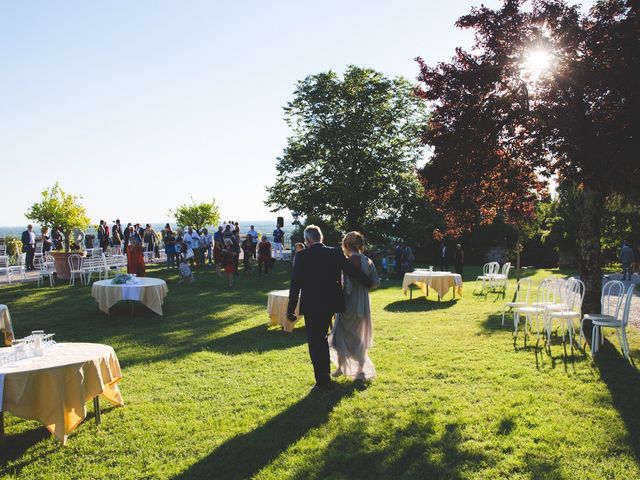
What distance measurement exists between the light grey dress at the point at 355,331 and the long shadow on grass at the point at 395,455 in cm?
148

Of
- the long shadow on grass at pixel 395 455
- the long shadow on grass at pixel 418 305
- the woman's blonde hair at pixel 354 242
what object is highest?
the woman's blonde hair at pixel 354 242

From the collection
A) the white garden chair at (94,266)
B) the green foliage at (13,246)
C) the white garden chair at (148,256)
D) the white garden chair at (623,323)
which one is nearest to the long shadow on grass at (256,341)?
the white garden chair at (623,323)

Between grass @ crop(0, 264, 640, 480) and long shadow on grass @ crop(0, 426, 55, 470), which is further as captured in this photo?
long shadow on grass @ crop(0, 426, 55, 470)

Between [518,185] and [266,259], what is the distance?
13721mm

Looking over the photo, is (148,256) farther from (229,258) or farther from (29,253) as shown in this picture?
(229,258)

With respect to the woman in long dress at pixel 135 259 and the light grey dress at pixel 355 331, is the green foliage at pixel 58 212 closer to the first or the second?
the woman in long dress at pixel 135 259

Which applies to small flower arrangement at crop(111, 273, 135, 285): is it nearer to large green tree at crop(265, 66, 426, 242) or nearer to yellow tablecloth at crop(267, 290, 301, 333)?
yellow tablecloth at crop(267, 290, 301, 333)

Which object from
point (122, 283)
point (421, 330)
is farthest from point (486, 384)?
point (122, 283)

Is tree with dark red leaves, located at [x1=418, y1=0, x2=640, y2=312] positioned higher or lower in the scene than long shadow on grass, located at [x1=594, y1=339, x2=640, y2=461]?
higher

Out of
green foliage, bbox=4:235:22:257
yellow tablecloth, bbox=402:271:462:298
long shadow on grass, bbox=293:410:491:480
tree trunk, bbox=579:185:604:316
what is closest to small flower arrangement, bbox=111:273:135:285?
yellow tablecloth, bbox=402:271:462:298

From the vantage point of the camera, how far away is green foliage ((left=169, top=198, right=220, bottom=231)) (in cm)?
3428

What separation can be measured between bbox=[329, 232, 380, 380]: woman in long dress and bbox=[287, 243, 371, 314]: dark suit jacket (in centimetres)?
35

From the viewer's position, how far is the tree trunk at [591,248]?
8.86 metres

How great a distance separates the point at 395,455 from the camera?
454 cm
